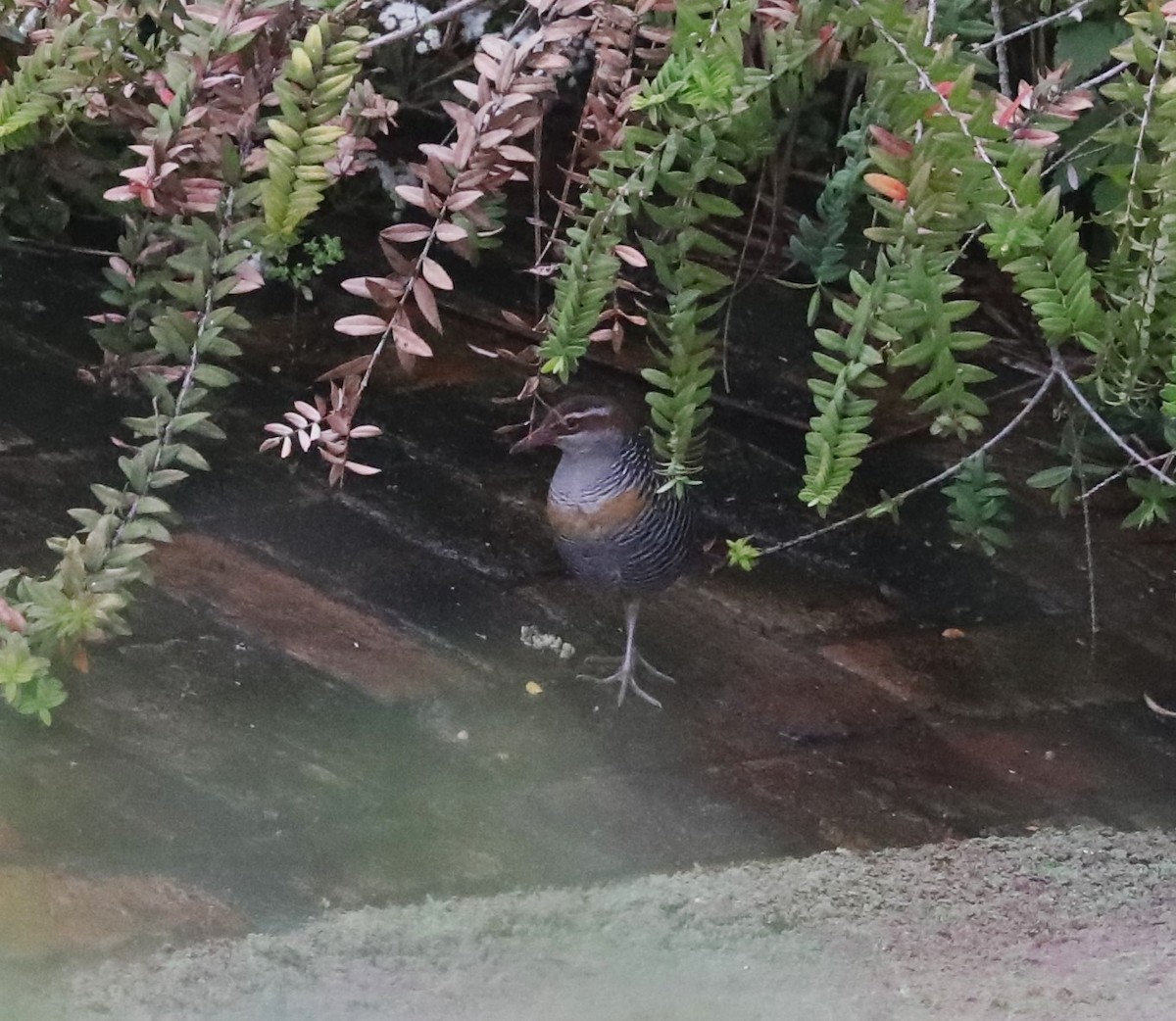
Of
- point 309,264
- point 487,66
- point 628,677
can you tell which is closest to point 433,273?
point 487,66

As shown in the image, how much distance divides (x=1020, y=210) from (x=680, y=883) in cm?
106

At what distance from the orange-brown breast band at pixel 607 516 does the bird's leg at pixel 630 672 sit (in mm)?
202

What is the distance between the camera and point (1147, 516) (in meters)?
2.49

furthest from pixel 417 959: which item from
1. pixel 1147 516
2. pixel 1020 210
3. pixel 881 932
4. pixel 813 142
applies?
pixel 813 142

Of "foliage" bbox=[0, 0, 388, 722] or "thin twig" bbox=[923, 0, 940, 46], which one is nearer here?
"foliage" bbox=[0, 0, 388, 722]

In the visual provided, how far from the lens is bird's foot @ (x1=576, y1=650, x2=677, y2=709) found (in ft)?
7.98

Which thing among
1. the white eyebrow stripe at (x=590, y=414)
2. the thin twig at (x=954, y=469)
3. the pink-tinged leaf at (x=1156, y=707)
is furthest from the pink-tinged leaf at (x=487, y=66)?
the pink-tinged leaf at (x=1156, y=707)

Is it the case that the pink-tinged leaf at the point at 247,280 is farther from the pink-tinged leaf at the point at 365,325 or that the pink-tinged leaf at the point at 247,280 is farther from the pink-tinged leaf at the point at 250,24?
the pink-tinged leaf at the point at 250,24

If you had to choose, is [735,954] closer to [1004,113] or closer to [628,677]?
[628,677]

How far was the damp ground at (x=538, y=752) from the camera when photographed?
5.43 feet

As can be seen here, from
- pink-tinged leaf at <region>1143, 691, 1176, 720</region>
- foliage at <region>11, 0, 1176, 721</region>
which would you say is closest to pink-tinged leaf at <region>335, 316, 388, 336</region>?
foliage at <region>11, 0, 1176, 721</region>

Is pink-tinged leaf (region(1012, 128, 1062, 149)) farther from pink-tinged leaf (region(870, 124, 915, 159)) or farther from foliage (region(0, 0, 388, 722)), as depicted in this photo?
foliage (region(0, 0, 388, 722))

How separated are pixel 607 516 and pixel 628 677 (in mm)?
308

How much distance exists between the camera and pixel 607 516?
2428 millimetres
